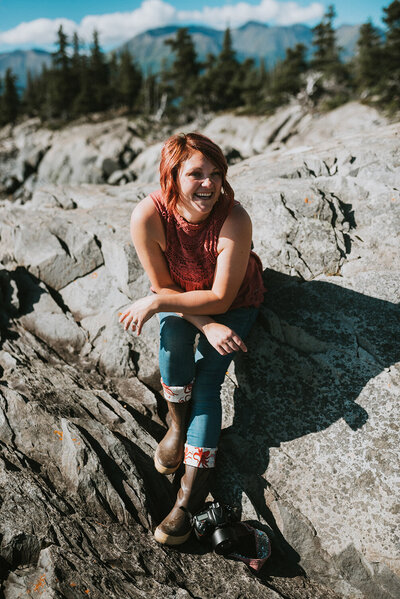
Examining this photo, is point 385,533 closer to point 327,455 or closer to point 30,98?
point 327,455

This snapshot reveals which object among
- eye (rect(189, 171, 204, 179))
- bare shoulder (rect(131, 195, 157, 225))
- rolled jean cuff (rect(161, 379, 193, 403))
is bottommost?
rolled jean cuff (rect(161, 379, 193, 403))

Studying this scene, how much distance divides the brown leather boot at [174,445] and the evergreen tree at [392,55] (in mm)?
30860

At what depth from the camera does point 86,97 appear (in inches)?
2377

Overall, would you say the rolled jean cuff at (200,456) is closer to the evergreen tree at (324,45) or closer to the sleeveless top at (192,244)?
the sleeveless top at (192,244)

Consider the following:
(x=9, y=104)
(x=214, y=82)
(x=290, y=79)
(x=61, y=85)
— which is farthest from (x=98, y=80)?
(x=290, y=79)

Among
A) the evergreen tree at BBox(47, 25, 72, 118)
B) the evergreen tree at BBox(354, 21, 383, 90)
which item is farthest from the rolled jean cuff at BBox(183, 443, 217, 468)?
the evergreen tree at BBox(47, 25, 72, 118)

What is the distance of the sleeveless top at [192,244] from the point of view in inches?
167

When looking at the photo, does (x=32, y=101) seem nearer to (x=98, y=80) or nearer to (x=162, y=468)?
(x=98, y=80)

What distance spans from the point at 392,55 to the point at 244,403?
34037 mm

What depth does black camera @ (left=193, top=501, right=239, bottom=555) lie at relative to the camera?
383cm

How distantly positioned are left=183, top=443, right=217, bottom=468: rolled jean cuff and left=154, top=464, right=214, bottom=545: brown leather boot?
0.04 metres

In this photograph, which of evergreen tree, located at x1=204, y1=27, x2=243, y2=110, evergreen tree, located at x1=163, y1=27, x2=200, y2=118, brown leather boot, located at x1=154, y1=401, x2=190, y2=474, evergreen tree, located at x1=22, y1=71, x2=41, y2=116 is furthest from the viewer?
evergreen tree, located at x1=22, y1=71, x2=41, y2=116

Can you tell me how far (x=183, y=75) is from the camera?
53531 millimetres

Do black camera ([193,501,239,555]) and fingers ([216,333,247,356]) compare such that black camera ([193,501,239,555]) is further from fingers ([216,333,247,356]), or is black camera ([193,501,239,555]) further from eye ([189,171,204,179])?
eye ([189,171,204,179])
